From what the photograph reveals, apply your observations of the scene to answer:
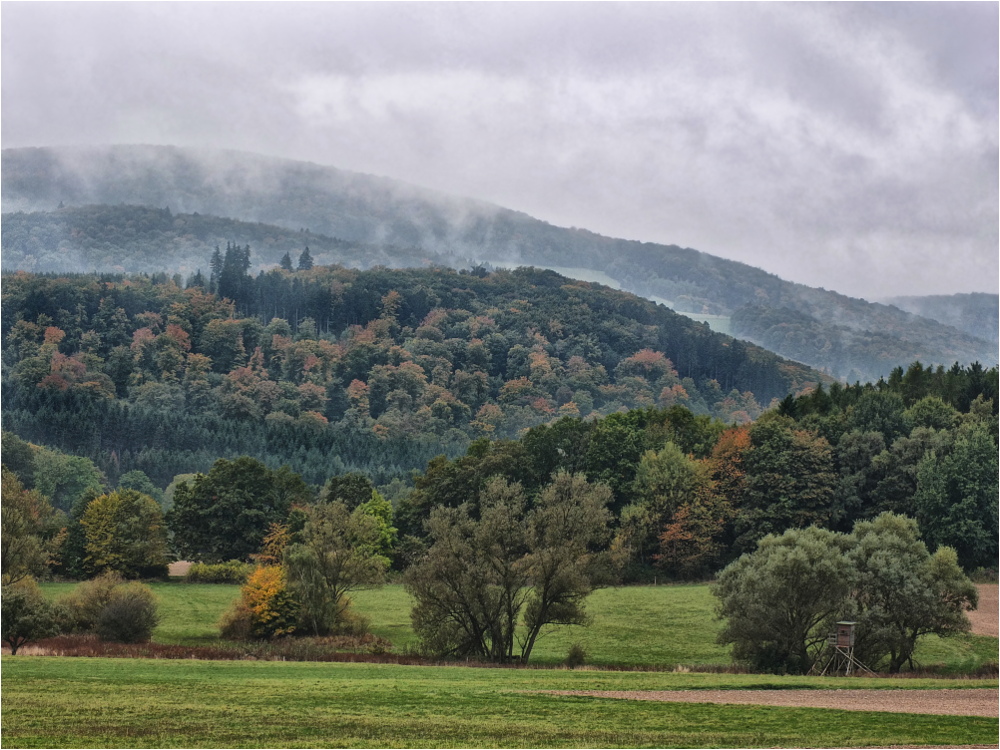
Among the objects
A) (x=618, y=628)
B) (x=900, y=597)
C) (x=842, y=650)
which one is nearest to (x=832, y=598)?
(x=842, y=650)

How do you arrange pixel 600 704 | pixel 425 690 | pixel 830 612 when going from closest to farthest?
1. pixel 600 704
2. pixel 425 690
3. pixel 830 612

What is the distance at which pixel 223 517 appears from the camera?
11756 cm

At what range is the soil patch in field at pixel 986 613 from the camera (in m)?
78.9

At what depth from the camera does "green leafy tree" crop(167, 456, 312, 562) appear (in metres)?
116

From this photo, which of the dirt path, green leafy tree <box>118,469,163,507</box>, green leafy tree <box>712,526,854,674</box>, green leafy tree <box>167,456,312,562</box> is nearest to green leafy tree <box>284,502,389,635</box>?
Result: green leafy tree <box>712,526,854,674</box>

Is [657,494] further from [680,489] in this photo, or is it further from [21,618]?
[21,618]

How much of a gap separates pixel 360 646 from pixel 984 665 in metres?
36.3

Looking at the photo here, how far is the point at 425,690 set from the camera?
4753 centimetres

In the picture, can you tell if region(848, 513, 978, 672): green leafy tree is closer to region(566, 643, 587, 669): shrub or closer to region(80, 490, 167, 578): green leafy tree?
region(566, 643, 587, 669): shrub

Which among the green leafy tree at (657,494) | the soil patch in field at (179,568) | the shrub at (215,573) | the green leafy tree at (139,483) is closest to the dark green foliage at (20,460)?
the green leafy tree at (139,483)

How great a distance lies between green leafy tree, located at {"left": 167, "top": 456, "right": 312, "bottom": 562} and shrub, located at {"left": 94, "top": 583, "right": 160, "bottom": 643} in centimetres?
4138

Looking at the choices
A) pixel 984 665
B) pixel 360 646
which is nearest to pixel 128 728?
pixel 360 646

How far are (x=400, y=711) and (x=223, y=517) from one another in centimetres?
7996

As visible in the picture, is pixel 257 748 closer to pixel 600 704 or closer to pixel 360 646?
pixel 600 704
